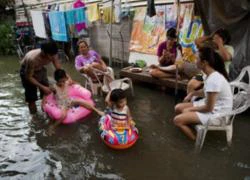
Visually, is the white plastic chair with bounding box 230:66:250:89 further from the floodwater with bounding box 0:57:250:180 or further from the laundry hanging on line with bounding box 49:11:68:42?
the laundry hanging on line with bounding box 49:11:68:42

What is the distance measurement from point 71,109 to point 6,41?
33.8ft

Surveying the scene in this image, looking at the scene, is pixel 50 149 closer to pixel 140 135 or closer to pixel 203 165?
pixel 140 135

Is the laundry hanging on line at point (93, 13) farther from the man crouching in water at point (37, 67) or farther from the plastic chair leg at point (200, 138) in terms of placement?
the plastic chair leg at point (200, 138)

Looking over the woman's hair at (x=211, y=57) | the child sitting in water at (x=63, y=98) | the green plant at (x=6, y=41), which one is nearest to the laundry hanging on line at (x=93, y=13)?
the child sitting in water at (x=63, y=98)

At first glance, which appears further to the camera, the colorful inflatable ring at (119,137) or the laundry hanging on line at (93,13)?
the laundry hanging on line at (93,13)

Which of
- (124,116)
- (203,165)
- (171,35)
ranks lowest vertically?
(203,165)

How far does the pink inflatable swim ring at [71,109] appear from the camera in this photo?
458 cm

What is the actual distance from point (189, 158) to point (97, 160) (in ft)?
4.05

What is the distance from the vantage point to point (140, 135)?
13.8 feet

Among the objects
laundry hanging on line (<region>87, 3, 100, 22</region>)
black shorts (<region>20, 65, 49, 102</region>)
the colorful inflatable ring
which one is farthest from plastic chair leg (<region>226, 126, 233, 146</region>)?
laundry hanging on line (<region>87, 3, 100, 22</region>)

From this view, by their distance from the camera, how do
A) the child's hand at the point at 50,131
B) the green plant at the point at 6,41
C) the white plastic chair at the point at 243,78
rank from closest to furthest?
the white plastic chair at the point at 243,78
the child's hand at the point at 50,131
the green plant at the point at 6,41

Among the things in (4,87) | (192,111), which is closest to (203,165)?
(192,111)

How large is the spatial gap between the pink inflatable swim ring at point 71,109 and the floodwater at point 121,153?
150 millimetres

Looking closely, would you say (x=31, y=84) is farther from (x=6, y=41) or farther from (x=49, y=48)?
(x=6, y=41)
